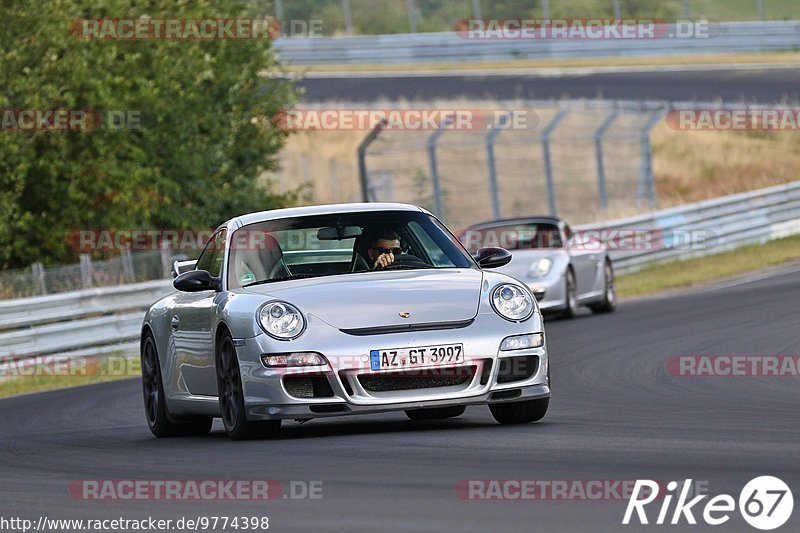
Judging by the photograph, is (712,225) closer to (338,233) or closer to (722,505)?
(338,233)

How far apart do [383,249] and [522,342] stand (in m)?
1.29

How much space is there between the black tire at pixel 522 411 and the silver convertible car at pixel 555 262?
1095 centimetres

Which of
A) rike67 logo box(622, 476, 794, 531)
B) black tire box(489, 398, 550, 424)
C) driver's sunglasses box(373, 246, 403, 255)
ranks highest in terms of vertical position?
driver's sunglasses box(373, 246, 403, 255)

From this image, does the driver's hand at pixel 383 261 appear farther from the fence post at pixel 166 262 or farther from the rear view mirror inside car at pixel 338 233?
the fence post at pixel 166 262

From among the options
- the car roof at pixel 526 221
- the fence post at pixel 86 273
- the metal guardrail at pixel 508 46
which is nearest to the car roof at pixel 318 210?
the fence post at pixel 86 273

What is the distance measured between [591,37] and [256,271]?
38.1 metres

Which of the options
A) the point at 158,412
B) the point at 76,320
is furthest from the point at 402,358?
the point at 76,320

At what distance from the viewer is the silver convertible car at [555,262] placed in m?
20.9

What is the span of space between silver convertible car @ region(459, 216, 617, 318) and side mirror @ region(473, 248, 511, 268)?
33.8 feet

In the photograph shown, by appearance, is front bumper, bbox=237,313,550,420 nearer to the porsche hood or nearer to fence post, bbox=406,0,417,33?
the porsche hood

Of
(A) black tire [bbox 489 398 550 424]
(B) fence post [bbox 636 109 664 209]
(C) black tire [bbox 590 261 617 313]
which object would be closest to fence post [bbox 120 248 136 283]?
(C) black tire [bbox 590 261 617 313]

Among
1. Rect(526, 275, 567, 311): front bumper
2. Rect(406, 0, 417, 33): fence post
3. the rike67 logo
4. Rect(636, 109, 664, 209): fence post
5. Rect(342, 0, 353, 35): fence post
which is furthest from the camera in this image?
Rect(342, 0, 353, 35): fence post

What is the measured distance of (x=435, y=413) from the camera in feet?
35.4

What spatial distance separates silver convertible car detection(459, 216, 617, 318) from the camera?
823 inches
